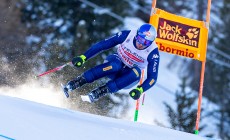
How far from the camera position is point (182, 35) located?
9.45m

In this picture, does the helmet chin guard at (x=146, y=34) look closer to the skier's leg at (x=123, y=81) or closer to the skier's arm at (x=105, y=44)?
the skier's arm at (x=105, y=44)

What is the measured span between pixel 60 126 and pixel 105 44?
2.73 m

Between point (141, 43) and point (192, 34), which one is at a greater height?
point (192, 34)

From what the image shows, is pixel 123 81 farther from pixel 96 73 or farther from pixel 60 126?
pixel 60 126

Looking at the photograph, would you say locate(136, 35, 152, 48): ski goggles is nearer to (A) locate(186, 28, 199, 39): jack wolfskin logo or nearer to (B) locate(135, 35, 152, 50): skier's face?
(B) locate(135, 35, 152, 50): skier's face

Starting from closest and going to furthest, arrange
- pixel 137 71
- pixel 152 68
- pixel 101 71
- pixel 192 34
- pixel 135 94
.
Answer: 1. pixel 135 94
2. pixel 101 71
3. pixel 137 71
4. pixel 152 68
5. pixel 192 34

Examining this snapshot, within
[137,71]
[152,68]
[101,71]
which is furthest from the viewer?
[152,68]

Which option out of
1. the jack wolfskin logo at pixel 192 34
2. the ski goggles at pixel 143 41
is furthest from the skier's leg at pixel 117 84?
the jack wolfskin logo at pixel 192 34

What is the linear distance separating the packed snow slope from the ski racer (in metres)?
1.33

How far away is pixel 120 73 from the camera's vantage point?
26.5 ft

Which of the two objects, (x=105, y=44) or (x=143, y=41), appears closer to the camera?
(x=143, y=41)

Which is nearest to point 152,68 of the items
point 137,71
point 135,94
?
point 137,71

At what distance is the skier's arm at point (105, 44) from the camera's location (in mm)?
7965

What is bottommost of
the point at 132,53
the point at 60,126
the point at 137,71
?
the point at 60,126
